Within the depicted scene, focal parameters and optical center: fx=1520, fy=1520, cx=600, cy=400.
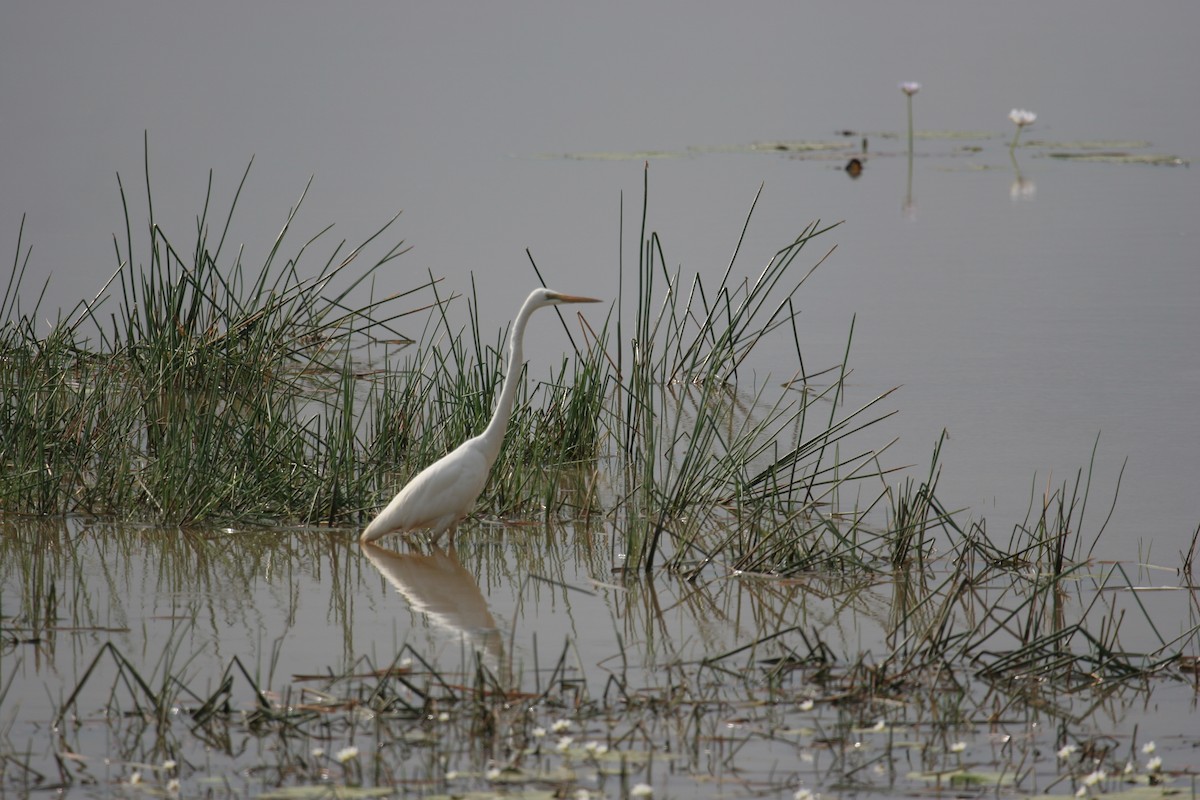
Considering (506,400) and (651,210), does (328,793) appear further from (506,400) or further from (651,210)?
(651,210)

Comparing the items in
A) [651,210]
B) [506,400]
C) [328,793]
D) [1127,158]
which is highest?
[1127,158]

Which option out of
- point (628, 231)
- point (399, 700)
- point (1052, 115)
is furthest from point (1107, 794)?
point (1052, 115)

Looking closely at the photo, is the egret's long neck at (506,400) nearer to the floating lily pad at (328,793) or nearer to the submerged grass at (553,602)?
the submerged grass at (553,602)

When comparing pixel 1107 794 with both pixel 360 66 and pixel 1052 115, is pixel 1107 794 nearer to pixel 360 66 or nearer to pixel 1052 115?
pixel 1052 115

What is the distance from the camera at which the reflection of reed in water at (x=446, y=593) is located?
3.75 meters

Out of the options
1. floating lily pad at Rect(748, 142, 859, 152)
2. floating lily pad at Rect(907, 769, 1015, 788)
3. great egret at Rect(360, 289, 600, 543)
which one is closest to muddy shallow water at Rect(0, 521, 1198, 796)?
floating lily pad at Rect(907, 769, 1015, 788)

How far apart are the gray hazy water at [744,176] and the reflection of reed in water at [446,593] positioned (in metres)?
1.89

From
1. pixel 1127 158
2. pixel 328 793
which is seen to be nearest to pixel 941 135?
pixel 1127 158

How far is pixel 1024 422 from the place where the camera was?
6.63m

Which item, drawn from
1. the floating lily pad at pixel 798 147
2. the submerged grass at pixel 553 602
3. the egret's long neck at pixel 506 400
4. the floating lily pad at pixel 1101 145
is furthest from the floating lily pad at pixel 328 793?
the floating lily pad at pixel 1101 145

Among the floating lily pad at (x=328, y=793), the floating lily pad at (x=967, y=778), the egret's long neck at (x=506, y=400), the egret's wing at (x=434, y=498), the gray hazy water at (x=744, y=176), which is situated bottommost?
the floating lily pad at (x=328, y=793)

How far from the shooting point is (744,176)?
16312mm

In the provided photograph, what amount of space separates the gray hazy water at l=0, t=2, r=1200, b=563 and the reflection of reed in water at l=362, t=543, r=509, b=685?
6.20ft

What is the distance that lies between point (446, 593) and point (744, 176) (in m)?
12.6
